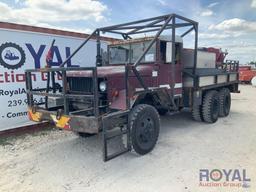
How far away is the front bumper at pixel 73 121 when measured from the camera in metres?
3.70

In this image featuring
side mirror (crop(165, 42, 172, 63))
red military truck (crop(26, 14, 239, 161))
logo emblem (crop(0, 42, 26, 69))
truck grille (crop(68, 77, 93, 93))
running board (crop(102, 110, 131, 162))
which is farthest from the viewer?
logo emblem (crop(0, 42, 26, 69))

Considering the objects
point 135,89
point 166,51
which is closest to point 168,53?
point 166,51

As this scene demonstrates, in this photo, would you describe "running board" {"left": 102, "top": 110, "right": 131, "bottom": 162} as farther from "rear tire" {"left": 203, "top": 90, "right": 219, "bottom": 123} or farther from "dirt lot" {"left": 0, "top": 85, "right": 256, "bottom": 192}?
"rear tire" {"left": 203, "top": 90, "right": 219, "bottom": 123}

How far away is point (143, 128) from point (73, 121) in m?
1.27

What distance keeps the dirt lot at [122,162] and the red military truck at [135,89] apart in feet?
1.10

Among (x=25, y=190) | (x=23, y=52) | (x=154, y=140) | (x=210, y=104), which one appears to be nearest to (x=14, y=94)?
(x=23, y=52)

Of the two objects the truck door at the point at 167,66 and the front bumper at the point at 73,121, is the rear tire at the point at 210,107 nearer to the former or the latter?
the truck door at the point at 167,66

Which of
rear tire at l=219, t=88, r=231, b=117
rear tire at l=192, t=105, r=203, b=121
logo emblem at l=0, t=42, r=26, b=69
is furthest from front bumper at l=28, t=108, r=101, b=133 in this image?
rear tire at l=219, t=88, r=231, b=117

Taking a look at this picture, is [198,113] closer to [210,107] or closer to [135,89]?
[210,107]

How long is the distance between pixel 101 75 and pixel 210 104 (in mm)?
3805

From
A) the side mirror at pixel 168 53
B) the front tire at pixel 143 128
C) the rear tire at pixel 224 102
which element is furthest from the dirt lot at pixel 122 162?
the side mirror at pixel 168 53

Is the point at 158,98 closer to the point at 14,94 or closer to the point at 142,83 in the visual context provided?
the point at 142,83

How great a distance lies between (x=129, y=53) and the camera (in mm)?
5418

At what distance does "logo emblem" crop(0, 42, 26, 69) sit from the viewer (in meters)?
5.80
